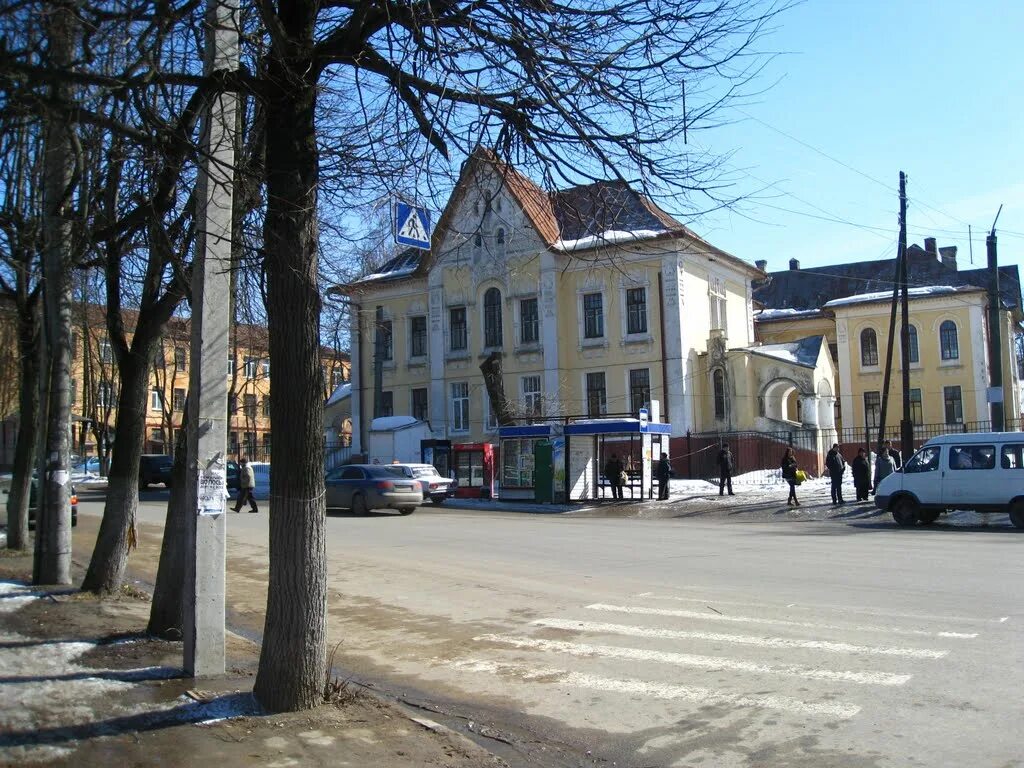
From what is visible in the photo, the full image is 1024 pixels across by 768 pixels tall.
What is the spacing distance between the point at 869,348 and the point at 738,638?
49.9m

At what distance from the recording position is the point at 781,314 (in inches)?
2400

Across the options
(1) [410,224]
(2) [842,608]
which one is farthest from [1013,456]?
(1) [410,224]

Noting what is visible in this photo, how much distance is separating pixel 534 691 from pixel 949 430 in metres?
44.4

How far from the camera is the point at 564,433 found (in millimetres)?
30094

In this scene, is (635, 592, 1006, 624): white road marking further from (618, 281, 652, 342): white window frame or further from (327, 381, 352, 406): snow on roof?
(327, 381, 352, 406): snow on roof

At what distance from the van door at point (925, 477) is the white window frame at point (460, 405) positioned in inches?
1101

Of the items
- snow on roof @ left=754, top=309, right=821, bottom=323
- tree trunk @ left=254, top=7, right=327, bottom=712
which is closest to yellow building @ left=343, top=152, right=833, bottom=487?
snow on roof @ left=754, top=309, right=821, bottom=323

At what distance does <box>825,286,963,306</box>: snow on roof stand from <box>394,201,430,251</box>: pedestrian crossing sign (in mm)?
48847

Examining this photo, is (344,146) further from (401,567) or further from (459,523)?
(459,523)

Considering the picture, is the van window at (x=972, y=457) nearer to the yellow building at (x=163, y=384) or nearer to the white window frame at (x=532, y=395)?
the yellow building at (x=163, y=384)

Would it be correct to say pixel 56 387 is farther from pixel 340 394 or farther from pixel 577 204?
pixel 340 394

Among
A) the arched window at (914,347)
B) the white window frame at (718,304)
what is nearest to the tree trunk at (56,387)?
the white window frame at (718,304)

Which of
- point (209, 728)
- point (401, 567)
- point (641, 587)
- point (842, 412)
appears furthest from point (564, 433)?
point (842, 412)

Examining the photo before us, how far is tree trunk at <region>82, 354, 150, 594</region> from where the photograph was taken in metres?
10.8
